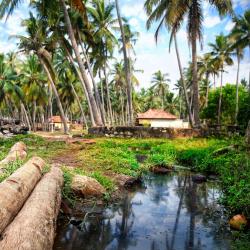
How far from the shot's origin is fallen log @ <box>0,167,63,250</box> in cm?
396

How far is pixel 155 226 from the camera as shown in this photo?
268 inches

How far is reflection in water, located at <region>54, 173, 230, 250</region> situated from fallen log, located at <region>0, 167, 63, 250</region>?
696mm

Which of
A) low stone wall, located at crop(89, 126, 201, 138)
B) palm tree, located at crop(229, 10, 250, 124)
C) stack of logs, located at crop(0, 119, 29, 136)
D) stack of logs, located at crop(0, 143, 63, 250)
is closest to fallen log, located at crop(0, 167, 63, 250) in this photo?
stack of logs, located at crop(0, 143, 63, 250)

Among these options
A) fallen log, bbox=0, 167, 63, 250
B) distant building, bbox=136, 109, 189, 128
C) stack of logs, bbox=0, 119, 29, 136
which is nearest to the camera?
fallen log, bbox=0, 167, 63, 250

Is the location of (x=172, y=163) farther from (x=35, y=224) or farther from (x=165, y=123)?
(x=165, y=123)

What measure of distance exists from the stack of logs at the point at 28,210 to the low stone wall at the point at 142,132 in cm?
1463

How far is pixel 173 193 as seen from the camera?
9828 millimetres

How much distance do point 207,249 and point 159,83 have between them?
201ft

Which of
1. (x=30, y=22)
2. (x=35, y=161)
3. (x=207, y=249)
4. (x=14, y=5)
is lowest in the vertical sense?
(x=207, y=249)

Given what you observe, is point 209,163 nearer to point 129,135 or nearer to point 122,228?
point 122,228

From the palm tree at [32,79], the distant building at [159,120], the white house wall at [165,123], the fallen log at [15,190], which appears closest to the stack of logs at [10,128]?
the palm tree at [32,79]

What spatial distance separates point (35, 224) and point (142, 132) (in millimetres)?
17565

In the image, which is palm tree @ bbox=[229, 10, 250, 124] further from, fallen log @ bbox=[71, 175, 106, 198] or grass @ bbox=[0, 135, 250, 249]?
fallen log @ bbox=[71, 175, 106, 198]

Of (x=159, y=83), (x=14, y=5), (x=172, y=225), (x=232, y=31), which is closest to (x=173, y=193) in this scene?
(x=172, y=225)
